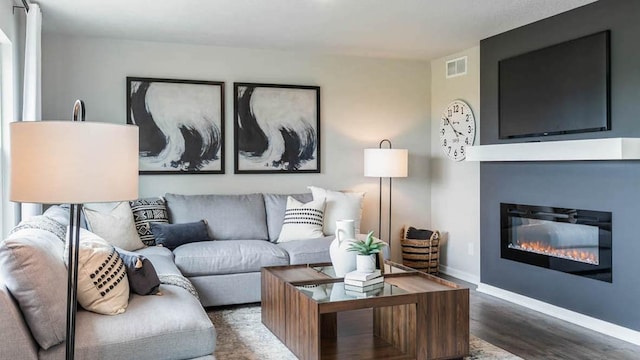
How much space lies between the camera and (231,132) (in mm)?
5371

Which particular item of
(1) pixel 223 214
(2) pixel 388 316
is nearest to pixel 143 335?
(2) pixel 388 316

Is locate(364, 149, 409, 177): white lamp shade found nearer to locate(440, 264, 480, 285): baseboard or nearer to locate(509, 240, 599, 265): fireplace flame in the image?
locate(440, 264, 480, 285): baseboard

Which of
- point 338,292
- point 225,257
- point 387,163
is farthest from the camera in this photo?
point 387,163

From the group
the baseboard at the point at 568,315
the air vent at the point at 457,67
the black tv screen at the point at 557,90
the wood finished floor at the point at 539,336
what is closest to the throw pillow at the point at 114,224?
the wood finished floor at the point at 539,336

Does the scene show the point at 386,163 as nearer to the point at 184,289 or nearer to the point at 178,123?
the point at 178,123

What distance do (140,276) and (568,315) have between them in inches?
125

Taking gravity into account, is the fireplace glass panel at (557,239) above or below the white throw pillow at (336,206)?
below

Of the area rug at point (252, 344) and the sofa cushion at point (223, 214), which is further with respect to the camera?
the sofa cushion at point (223, 214)

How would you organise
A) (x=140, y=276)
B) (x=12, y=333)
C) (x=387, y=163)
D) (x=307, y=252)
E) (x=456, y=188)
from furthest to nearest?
1. (x=456, y=188)
2. (x=387, y=163)
3. (x=307, y=252)
4. (x=140, y=276)
5. (x=12, y=333)

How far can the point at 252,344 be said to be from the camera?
347 cm

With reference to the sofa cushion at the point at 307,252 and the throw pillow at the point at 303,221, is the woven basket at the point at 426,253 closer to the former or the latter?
the throw pillow at the point at 303,221

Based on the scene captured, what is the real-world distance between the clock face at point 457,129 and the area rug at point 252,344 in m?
2.34

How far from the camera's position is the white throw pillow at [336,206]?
514 centimetres

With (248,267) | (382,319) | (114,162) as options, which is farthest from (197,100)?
(114,162)
